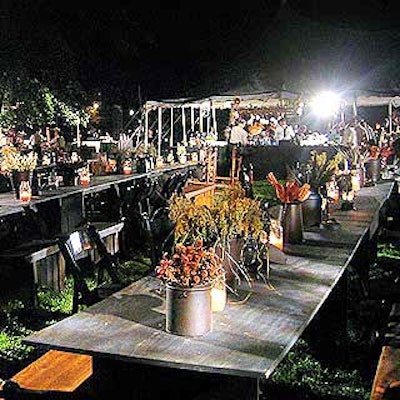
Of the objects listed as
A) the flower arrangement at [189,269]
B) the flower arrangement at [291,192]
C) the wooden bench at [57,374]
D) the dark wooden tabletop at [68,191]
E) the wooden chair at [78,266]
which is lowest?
the wooden bench at [57,374]

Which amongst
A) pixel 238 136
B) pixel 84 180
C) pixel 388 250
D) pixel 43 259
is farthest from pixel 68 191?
pixel 238 136

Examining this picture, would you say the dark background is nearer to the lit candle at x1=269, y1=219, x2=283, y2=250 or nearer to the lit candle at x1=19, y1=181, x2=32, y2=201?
the lit candle at x1=19, y1=181, x2=32, y2=201

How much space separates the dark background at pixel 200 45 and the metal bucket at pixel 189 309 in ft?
39.4

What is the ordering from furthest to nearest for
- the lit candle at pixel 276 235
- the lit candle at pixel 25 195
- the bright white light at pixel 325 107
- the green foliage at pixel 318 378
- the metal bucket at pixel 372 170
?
the bright white light at pixel 325 107, the metal bucket at pixel 372 170, the lit candle at pixel 25 195, the green foliage at pixel 318 378, the lit candle at pixel 276 235

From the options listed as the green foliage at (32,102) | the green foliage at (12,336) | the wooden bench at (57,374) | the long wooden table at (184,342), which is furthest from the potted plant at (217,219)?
the green foliage at (32,102)

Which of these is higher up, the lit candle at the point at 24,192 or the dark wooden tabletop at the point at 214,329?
the lit candle at the point at 24,192

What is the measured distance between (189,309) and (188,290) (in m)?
0.08

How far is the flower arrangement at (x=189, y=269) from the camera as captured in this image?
262 cm

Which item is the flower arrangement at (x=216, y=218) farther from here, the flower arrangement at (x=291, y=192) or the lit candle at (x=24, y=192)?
the lit candle at (x=24, y=192)

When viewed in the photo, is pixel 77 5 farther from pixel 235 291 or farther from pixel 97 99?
pixel 235 291

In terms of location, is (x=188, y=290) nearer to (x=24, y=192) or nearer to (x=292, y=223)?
(x=292, y=223)

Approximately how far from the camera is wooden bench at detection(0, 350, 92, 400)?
349cm

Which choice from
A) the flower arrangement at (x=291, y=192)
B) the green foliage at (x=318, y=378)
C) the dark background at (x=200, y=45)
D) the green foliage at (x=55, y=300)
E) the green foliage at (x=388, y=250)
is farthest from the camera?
the dark background at (x=200, y=45)

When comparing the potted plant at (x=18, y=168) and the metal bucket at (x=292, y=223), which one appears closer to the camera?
the metal bucket at (x=292, y=223)
